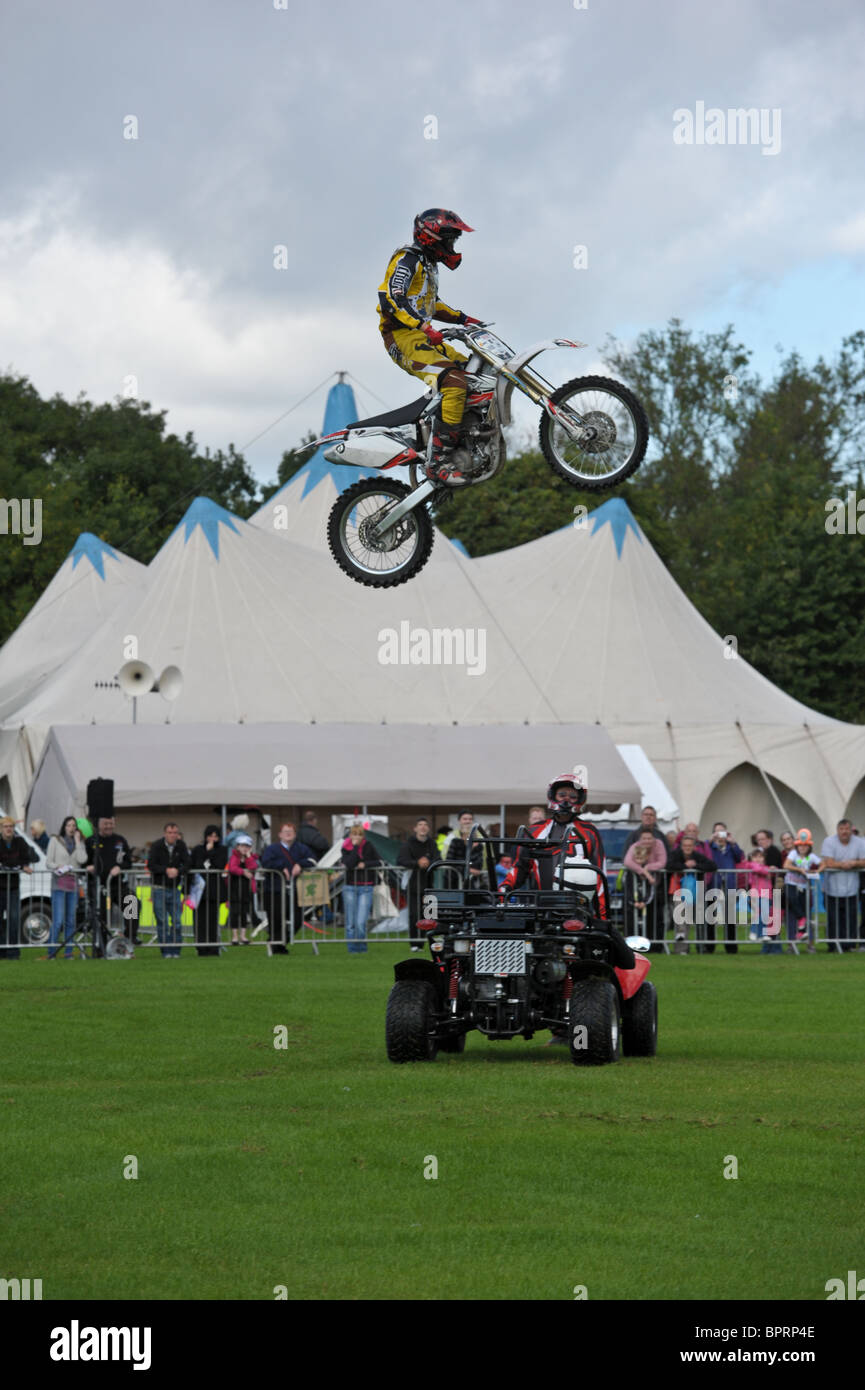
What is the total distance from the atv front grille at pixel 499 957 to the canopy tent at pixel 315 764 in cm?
2016

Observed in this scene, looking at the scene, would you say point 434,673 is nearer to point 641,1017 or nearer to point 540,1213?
point 641,1017

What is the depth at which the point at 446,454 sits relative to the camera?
9438 millimetres

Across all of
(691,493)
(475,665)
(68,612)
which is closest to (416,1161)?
(475,665)

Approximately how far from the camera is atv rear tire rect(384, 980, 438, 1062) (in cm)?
1368

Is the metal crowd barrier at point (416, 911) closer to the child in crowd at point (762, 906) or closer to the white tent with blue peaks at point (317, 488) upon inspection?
the child in crowd at point (762, 906)

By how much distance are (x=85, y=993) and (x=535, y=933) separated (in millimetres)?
7204

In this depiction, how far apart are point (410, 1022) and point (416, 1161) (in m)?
3.97

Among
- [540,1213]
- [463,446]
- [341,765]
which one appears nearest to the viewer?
[540,1213]

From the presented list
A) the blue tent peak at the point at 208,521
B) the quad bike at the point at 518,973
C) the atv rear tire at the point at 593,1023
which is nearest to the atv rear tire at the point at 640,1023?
the quad bike at the point at 518,973

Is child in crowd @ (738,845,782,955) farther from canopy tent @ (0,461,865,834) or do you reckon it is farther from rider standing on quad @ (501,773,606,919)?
rider standing on quad @ (501,773,606,919)

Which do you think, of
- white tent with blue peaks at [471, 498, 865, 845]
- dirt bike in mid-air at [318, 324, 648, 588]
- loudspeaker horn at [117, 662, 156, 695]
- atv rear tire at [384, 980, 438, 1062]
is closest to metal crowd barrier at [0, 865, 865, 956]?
loudspeaker horn at [117, 662, 156, 695]

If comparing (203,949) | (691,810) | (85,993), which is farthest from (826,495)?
(85,993)
